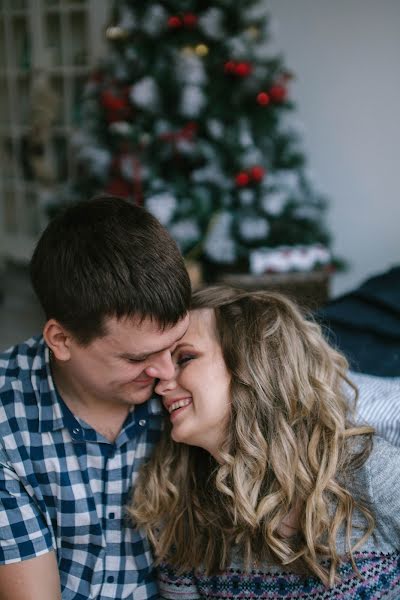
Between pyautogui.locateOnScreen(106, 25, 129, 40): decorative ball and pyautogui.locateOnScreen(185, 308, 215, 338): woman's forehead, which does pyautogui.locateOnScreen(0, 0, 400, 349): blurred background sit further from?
pyautogui.locateOnScreen(185, 308, 215, 338): woman's forehead

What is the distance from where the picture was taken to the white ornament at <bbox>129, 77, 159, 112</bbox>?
3.35m

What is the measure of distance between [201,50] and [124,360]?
2556mm

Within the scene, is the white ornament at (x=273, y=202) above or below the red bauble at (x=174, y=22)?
below

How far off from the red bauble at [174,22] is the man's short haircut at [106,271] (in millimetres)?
2435

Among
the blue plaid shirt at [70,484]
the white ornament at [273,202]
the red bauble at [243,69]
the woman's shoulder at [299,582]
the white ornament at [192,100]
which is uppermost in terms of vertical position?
the red bauble at [243,69]

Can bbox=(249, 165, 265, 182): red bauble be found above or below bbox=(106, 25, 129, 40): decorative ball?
below

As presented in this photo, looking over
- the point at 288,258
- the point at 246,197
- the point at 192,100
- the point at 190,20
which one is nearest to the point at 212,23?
the point at 190,20

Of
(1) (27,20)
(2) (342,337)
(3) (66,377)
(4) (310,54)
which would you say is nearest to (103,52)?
(1) (27,20)

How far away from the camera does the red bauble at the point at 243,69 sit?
3270 mm

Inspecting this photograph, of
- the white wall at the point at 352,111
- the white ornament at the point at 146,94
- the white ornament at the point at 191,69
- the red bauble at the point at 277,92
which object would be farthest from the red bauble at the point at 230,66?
the white wall at the point at 352,111

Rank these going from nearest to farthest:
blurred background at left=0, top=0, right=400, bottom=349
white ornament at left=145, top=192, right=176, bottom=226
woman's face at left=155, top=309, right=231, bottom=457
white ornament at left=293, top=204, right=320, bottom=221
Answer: woman's face at left=155, top=309, right=231, bottom=457
white ornament at left=145, top=192, right=176, bottom=226
blurred background at left=0, top=0, right=400, bottom=349
white ornament at left=293, top=204, right=320, bottom=221

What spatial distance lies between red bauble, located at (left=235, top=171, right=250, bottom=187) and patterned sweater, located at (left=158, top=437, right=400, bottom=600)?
224 cm

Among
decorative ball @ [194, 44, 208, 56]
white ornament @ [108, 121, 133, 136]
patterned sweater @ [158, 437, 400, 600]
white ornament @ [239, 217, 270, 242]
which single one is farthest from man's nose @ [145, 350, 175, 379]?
decorative ball @ [194, 44, 208, 56]

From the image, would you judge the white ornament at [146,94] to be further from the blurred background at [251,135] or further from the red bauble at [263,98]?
the red bauble at [263,98]
